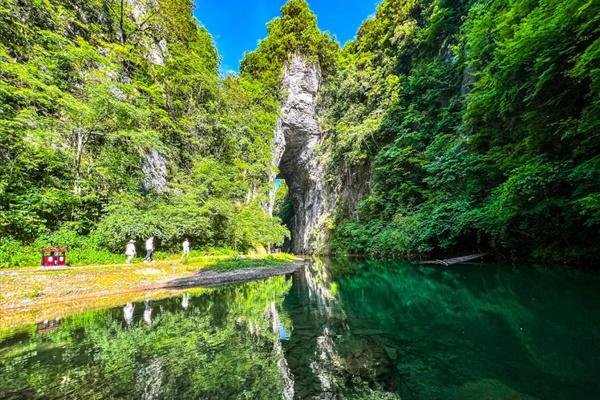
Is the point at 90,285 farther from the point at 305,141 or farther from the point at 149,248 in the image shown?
the point at 305,141

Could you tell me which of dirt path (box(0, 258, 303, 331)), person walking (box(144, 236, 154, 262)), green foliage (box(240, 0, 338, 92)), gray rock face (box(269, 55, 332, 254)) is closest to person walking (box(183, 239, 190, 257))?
dirt path (box(0, 258, 303, 331))

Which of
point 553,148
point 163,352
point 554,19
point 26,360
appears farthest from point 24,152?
point 553,148

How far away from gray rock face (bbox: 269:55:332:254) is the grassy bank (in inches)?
884

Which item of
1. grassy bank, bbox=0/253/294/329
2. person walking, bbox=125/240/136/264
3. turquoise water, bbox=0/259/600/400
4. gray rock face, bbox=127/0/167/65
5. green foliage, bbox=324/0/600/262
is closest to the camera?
turquoise water, bbox=0/259/600/400

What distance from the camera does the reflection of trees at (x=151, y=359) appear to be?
125 inches

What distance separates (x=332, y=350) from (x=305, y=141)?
35843 mm

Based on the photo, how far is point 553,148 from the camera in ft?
31.8

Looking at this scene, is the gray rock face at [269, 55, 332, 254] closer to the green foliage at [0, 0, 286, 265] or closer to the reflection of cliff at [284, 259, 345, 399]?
the green foliage at [0, 0, 286, 265]

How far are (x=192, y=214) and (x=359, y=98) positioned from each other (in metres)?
23.5

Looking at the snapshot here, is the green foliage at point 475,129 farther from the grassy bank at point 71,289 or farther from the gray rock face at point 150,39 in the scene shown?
the gray rock face at point 150,39

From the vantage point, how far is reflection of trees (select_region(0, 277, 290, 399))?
10.4 feet

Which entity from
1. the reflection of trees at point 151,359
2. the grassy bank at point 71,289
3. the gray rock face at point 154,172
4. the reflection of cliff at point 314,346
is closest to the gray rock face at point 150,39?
the gray rock face at point 154,172

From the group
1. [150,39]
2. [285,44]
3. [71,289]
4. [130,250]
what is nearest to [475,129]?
[130,250]

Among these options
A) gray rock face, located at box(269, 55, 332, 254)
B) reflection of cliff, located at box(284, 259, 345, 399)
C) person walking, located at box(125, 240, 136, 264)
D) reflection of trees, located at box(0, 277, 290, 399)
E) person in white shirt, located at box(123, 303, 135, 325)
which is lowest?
person in white shirt, located at box(123, 303, 135, 325)
